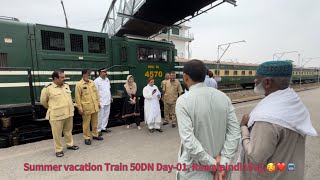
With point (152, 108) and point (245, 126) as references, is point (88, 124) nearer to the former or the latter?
point (152, 108)

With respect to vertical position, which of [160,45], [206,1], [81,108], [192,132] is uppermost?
[206,1]

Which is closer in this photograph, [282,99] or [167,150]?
[282,99]

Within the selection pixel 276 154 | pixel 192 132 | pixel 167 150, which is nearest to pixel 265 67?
pixel 276 154

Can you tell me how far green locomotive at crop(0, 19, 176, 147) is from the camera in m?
5.34

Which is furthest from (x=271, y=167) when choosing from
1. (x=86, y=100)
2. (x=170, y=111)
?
(x=170, y=111)

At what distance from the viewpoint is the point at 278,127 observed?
1.54m

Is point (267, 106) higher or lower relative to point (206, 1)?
lower

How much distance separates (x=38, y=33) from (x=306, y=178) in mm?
6839

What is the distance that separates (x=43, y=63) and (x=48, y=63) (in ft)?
0.41

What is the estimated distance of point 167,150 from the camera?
4.83 metres

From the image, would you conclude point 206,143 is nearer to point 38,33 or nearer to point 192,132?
point 192,132

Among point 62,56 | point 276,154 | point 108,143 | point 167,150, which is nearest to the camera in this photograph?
Result: point 276,154

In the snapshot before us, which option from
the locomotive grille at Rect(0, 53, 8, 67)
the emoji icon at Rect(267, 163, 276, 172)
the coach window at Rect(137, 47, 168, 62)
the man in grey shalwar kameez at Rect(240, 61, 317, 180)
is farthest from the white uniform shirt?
the emoji icon at Rect(267, 163, 276, 172)

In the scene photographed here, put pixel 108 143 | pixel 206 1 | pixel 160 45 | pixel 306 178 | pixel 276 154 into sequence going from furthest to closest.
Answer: pixel 160 45 → pixel 206 1 → pixel 108 143 → pixel 306 178 → pixel 276 154
